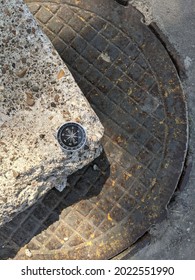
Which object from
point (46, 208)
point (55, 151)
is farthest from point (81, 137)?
point (46, 208)

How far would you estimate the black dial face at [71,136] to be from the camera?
1748 mm

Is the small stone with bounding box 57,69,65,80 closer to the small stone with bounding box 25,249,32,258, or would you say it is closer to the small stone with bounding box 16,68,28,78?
the small stone with bounding box 16,68,28,78

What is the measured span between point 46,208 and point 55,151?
A: 1.25ft

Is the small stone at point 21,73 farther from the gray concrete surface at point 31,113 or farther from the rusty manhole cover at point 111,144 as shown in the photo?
the rusty manhole cover at point 111,144

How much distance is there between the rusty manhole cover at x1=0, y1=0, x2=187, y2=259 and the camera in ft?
6.68

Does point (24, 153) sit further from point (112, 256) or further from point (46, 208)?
point (112, 256)

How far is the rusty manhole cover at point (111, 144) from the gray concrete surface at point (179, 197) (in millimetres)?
106

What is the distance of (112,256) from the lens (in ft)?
6.82

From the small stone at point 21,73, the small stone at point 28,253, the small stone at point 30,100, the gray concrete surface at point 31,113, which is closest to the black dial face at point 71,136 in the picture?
the gray concrete surface at point 31,113

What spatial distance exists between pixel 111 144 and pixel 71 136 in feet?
1.12

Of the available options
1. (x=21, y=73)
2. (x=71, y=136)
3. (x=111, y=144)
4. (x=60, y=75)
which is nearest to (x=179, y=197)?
(x=111, y=144)

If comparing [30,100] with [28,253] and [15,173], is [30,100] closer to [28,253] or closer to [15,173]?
[15,173]

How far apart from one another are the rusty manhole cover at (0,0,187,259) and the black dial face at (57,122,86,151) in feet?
0.95

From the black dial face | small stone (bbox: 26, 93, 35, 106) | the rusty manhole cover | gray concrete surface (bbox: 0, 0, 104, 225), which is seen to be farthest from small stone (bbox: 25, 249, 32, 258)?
small stone (bbox: 26, 93, 35, 106)
